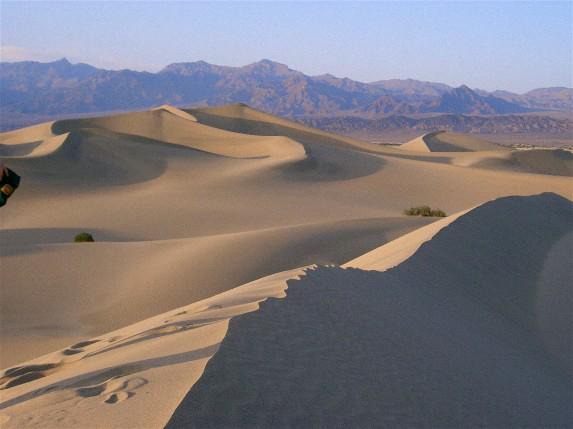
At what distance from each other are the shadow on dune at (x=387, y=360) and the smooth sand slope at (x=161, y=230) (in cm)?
41

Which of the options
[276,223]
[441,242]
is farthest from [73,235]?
[441,242]

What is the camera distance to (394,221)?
→ 80.2 ft

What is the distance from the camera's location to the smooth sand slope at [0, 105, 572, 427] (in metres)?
6.71

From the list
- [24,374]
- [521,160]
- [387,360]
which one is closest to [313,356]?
[387,360]

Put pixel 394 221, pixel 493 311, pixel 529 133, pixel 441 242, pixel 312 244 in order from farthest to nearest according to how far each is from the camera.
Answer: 1. pixel 529 133
2. pixel 394 221
3. pixel 312 244
4. pixel 441 242
5. pixel 493 311

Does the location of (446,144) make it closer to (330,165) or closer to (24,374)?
(330,165)

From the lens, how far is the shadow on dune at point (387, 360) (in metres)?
5.26

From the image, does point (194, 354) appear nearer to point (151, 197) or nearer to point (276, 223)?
point (276, 223)

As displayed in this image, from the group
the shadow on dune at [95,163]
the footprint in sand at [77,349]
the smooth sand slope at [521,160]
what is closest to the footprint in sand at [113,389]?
the footprint in sand at [77,349]

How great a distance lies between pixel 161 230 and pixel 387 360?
70.6ft

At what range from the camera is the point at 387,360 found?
22.4 ft

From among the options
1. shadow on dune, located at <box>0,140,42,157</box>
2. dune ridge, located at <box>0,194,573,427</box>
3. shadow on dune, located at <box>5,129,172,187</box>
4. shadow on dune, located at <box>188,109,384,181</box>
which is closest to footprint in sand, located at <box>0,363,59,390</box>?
dune ridge, located at <box>0,194,573,427</box>

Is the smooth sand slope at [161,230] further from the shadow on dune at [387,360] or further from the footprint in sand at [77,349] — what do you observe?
the shadow on dune at [387,360]

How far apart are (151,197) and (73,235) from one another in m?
9.03
